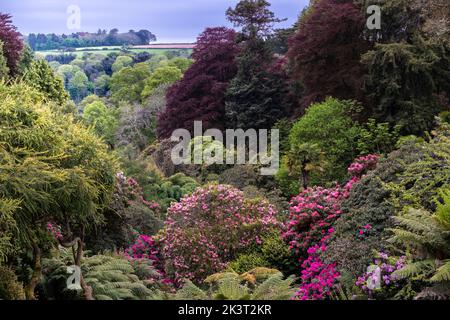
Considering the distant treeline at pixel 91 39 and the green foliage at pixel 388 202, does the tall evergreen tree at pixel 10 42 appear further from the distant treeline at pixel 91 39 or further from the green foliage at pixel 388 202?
the distant treeline at pixel 91 39

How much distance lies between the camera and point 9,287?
653 centimetres

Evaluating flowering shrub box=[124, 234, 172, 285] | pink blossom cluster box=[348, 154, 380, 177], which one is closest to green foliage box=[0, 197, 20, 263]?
flowering shrub box=[124, 234, 172, 285]

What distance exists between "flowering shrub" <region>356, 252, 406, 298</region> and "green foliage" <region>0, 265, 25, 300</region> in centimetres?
417

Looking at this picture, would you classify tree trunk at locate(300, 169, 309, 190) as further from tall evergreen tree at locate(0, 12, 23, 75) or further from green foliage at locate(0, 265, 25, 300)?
tall evergreen tree at locate(0, 12, 23, 75)

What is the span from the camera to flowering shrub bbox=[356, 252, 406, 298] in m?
6.40

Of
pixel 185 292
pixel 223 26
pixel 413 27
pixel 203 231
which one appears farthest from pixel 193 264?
pixel 223 26

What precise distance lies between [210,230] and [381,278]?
14.0 feet

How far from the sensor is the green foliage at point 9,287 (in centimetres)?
651

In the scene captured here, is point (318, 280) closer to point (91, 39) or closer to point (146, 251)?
point (146, 251)

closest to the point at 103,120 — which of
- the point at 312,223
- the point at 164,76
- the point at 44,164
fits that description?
the point at 164,76

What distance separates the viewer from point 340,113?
16891 millimetres

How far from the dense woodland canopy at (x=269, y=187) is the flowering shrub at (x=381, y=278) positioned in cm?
2

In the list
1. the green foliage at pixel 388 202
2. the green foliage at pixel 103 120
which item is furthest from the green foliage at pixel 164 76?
the green foliage at pixel 388 202

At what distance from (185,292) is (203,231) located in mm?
3241
